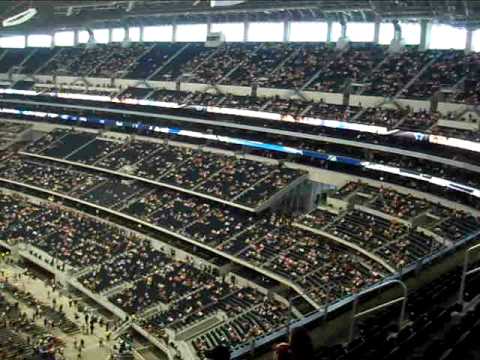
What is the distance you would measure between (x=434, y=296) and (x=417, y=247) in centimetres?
1378

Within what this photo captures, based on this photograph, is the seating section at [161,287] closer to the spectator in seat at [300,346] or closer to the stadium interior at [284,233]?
the stadium interior at [284,233]

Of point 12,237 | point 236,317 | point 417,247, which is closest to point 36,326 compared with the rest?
point 236,317

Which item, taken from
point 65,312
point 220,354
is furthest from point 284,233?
point 220,354

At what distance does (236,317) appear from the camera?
29891mm

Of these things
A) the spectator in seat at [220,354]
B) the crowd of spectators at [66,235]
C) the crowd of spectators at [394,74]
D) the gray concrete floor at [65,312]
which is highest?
the crowd of spectators at [394,74]

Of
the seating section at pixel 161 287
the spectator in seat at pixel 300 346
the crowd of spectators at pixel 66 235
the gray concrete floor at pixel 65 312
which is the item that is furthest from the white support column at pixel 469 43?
the spectator in seat at pixel 300 346

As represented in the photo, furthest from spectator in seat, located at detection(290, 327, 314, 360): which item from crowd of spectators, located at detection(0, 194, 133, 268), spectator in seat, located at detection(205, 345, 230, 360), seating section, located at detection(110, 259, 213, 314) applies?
crowd of spectators, located at detection(0, 194, 133, 268)

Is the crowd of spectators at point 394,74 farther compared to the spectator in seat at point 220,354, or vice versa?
the crowd of spectators at point 394,74

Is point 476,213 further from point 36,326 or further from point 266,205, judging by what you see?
point 36,326

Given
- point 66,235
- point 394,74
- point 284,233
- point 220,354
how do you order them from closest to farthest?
point 220,354, point 284,233, point 66,235, point 394,74

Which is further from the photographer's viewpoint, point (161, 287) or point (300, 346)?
point (161, 287)

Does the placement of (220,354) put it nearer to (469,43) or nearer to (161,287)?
(161,287)

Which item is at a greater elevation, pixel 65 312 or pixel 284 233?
pixel 284 233

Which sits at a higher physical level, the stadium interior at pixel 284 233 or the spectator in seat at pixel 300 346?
the spectator in seat at pixel 300 346
